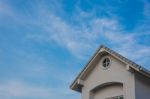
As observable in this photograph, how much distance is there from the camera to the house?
17.0 m

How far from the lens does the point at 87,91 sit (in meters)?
20.0

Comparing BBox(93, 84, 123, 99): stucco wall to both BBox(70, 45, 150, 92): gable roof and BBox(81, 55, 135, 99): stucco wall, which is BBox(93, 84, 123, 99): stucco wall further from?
BBox(70, 45, 150, 92): gable roof

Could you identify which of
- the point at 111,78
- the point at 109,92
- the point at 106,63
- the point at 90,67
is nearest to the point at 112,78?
the point at 111,78

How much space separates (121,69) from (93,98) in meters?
3.13

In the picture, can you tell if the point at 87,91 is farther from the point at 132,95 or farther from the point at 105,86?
the point at 132,95

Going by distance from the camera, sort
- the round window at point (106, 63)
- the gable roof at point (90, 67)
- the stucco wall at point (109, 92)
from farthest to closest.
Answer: the round window at point (106, 63)
the stucco wall at point (109, 92)
the gable roof at point (90, 67)

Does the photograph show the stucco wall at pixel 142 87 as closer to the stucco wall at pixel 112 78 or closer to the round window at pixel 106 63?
the stucco wall at pixel 112 78

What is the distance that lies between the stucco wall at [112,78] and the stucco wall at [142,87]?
0.31 metres

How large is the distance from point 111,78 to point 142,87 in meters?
2.07

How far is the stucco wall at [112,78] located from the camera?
17.0 meters

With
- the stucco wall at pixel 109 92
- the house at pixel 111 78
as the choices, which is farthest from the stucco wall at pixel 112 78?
the stucco wall at pixel 109 92

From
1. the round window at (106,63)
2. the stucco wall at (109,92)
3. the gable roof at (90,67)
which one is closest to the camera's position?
the gable roof at (90,67)

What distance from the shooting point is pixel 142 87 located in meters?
17.3

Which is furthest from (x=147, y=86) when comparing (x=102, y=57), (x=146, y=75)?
(x=102, y=57)
